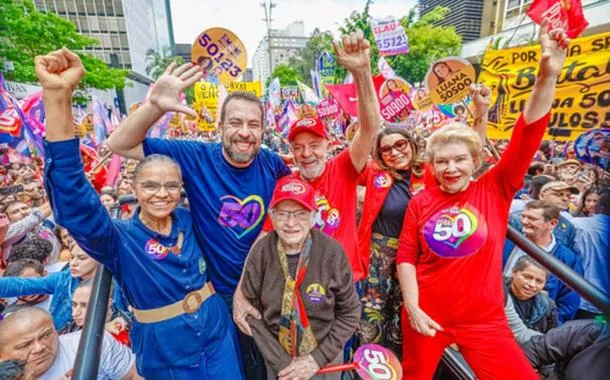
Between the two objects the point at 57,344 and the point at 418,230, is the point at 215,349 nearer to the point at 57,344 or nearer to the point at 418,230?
the point at 57,344

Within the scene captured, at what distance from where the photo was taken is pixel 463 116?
9.05 meters

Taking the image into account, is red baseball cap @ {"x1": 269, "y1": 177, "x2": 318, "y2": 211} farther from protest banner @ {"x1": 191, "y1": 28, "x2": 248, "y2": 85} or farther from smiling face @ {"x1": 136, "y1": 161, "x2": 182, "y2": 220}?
protest banner @ {"x1": 191, "y1": 28, "x2": 248, "y2": 85}

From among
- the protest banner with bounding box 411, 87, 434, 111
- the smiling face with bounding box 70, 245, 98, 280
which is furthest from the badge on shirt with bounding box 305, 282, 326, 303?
the protest banner with bounding box 411, 87, 434, 111

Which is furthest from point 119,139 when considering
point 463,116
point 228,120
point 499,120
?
point 463,116

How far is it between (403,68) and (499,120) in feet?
80.9

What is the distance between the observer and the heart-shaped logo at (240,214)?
2066mm

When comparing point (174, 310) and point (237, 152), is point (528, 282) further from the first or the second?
point (174, 310)

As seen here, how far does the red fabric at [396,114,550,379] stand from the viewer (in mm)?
1876

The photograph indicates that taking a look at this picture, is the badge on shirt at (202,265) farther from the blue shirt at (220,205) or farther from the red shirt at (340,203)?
the red shirt at (340,203)

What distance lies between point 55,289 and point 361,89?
3.07 meters

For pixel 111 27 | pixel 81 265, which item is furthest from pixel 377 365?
pixel 111 27

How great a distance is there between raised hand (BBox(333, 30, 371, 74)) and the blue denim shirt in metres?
2.86

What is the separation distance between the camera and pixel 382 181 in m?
2.47

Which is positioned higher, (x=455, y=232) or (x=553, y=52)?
(x=553, y=52)
